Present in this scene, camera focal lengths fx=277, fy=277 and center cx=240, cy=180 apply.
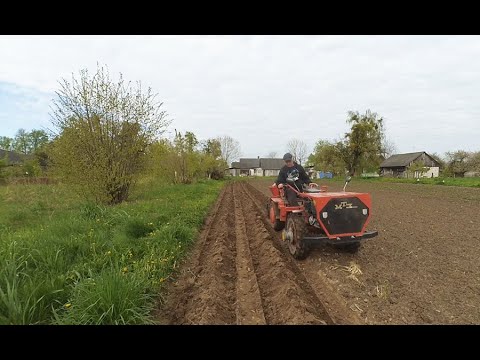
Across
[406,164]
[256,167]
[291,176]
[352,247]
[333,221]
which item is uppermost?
[256,167]

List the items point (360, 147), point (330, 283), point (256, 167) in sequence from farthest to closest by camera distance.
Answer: point (256, 167) < point (360, 147) < point (330, 283)

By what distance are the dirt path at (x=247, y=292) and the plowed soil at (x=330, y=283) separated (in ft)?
0.05

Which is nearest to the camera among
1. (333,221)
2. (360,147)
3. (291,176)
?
(333,221)

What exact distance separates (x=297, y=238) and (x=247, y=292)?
1.71 metres

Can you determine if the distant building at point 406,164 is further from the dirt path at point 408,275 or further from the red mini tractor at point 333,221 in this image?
the red mini tractor at point 333,221

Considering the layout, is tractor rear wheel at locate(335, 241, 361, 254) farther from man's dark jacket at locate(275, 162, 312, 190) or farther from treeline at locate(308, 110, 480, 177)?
treeline at locate(308, 110, 480, 177)

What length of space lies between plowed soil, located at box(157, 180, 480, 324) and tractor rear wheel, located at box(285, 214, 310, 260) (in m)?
0.20

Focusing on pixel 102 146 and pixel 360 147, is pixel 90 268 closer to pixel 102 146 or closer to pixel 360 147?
pixel 102 146

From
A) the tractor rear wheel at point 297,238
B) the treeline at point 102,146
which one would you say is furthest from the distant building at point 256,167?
the tractor rear wheel at point 297,238

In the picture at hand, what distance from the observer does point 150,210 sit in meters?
9.93

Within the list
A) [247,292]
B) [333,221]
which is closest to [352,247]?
[333,221]

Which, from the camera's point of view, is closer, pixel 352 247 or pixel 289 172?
pixel 352 247

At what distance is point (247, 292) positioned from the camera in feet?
14.7

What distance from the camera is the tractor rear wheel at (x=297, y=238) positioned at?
5617 millimetres
